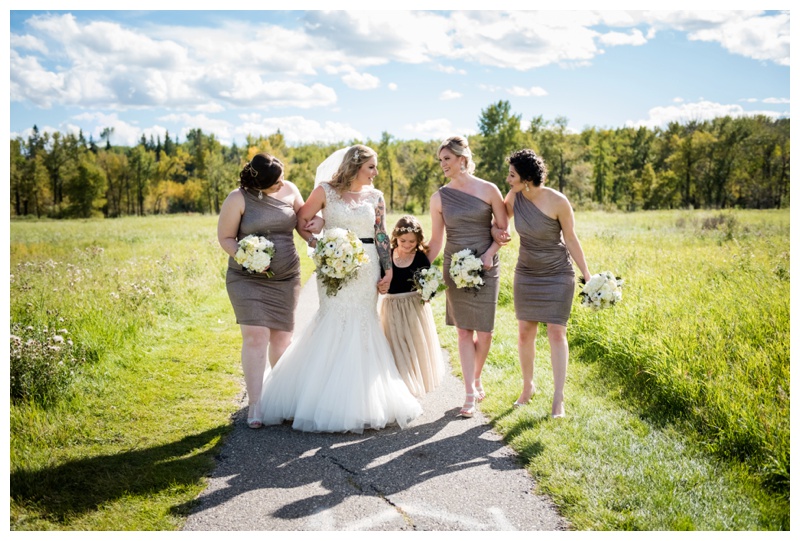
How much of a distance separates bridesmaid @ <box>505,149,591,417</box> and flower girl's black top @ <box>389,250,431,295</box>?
119 centimetres

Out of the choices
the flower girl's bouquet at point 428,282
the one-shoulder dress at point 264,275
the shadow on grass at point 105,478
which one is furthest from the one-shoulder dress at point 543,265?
the shadow on grass at point 105,478

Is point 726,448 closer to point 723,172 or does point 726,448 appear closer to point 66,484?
point 66,484

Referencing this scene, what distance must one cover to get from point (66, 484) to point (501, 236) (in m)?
4.32

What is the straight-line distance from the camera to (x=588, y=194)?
201 feet

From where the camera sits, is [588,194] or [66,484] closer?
[66,484]

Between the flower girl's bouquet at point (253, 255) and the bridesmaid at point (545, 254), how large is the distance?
95.0 inches

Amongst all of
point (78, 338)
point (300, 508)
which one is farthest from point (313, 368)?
point (78, 338)

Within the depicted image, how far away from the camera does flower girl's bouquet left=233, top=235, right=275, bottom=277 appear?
5234mm

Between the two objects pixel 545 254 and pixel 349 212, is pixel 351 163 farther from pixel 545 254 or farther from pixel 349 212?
pixel 545 254

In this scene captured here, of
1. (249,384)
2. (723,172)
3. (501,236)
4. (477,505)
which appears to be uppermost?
(723,172)

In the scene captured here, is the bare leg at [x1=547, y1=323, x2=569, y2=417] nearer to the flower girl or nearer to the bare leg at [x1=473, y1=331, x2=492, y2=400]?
the bare leg at [x1=473, y1=331, x2=492, y2=400]

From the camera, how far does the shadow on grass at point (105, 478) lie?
13.1ft

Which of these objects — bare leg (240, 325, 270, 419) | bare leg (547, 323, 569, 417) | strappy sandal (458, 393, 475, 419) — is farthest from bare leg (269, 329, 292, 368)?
bare leg (547, 323, 569, 417)

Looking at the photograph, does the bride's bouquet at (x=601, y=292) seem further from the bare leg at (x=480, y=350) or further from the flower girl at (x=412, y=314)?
the flower girl at (x=412, y=314)
